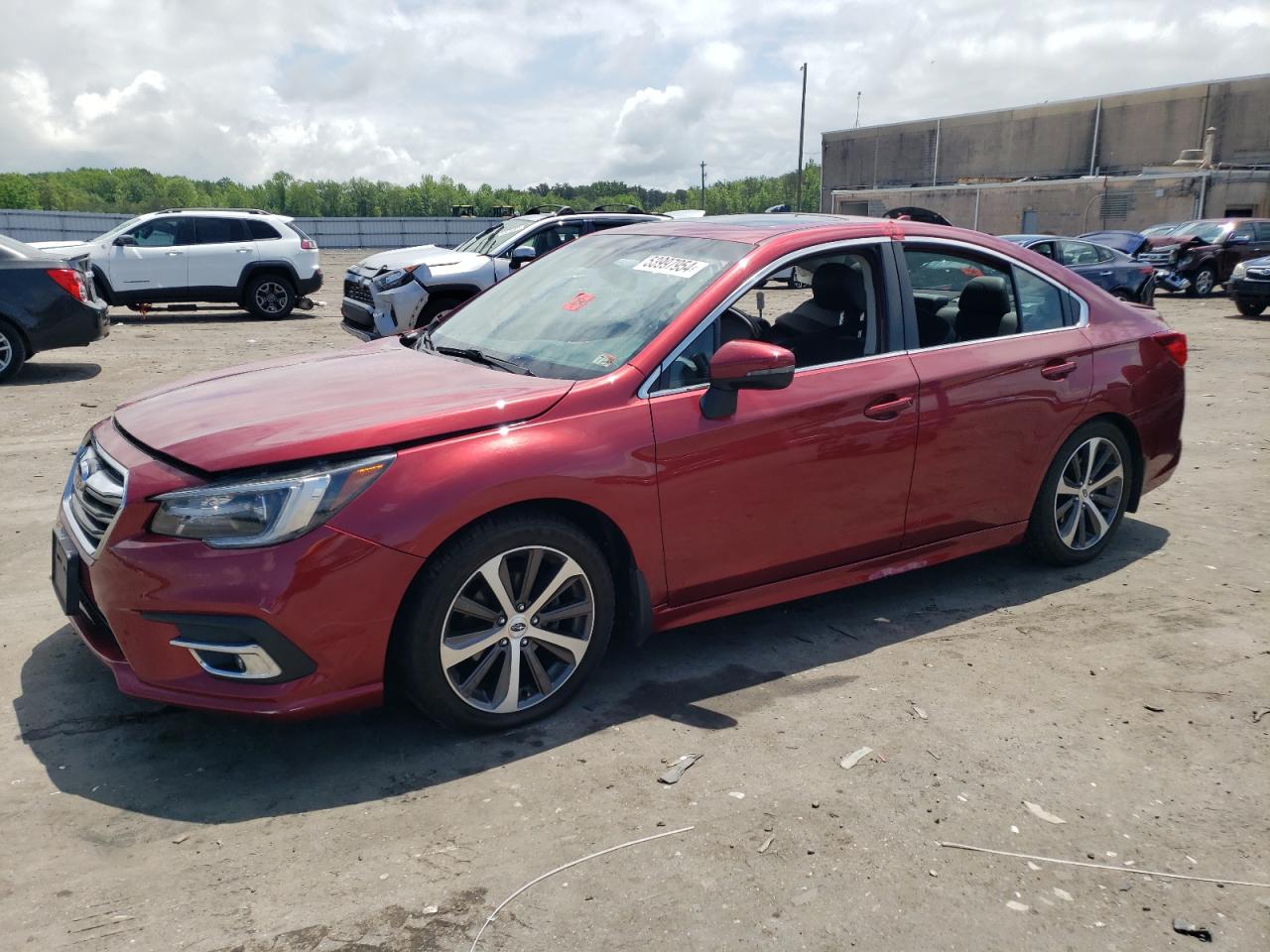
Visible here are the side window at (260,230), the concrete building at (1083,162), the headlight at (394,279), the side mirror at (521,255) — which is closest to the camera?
the headlight at (394,279)

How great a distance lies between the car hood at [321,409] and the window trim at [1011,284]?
163 centimetres

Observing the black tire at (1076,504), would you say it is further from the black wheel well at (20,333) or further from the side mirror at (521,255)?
the black wheel well at (20,333)

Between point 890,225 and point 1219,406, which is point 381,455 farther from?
point 1219,406

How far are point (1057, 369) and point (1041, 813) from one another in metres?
2.36

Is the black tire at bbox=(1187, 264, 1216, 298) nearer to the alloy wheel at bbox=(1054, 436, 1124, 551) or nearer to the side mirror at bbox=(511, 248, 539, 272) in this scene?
the side mirror at bbox=(511, 248, 539, 272)

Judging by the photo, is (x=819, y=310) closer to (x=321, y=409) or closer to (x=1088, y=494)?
(x=1088, y=494)

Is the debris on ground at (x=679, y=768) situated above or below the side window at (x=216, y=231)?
Answer: below

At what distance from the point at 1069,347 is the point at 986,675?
175 centimetres

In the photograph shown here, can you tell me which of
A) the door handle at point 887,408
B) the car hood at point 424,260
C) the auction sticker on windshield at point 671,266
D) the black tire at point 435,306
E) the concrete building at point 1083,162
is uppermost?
the concrete building at point 1083,162

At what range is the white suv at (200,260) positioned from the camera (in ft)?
54.1

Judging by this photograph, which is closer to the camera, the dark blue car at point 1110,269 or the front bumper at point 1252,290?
the front bumper at point 1252,290

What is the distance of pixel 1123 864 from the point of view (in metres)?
2.90

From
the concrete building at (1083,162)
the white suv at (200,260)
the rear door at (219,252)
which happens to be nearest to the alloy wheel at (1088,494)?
the white suv at (200,260)

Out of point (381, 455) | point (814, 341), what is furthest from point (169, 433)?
point (814, 341)
